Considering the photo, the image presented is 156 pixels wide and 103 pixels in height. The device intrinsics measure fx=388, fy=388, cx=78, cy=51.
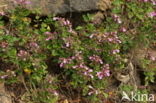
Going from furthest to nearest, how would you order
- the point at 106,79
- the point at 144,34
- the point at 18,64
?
the point at 144,34 < the point at 106,79 < the point at 18,64

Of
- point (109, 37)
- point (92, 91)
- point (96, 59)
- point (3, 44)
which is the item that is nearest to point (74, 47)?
point (96, 59)

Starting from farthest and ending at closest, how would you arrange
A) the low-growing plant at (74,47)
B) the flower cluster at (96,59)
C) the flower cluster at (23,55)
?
the flower cluster at (96,59), the low-growing plant at (74,47), the flower cluster at (23,55)

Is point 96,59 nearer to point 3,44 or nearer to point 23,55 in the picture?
point 23,55

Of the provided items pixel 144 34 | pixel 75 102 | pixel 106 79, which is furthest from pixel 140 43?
pixel 75 102

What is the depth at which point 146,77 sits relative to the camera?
4.63 meters

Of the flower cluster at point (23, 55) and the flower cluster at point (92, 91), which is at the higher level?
the flower cluster at point (23, 55)

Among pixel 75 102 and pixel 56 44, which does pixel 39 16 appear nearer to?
pixel 56 44

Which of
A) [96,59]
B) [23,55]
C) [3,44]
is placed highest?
[3,44]

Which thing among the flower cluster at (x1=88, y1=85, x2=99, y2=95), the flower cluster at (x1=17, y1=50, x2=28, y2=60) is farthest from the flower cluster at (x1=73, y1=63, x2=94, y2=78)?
the flower cluster at (x1=17, y1=50, x2=28, y2=60)

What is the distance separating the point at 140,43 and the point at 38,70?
142 cm

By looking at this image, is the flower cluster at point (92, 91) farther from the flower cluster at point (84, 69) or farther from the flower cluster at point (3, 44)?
the flower cluster at point (3, 44)

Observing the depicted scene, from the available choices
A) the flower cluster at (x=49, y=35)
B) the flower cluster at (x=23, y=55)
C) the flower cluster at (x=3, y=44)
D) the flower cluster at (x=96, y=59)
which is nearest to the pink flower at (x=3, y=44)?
the flower cluster at (x=3, y=44)

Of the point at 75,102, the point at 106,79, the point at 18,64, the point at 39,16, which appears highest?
the point at 39,16

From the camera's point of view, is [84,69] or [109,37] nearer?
[84,69]
